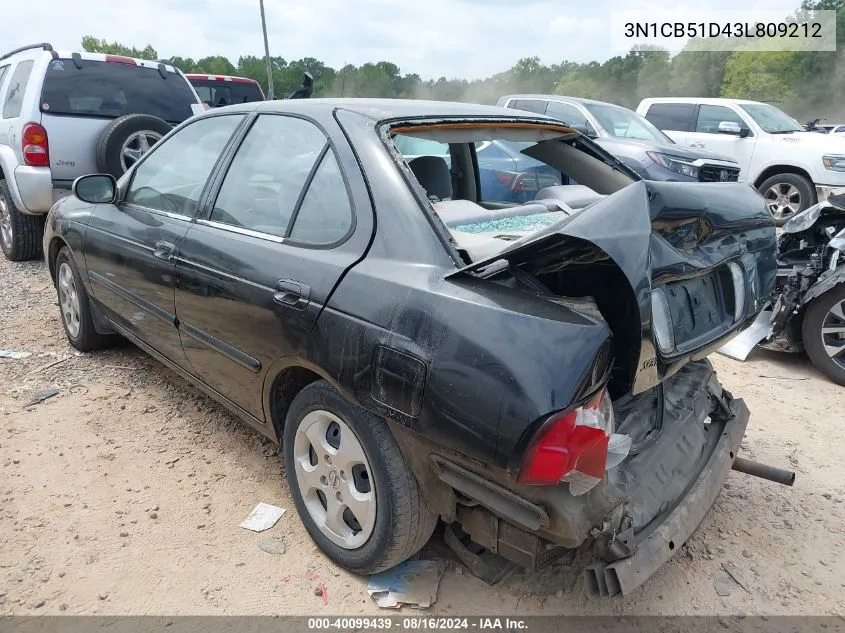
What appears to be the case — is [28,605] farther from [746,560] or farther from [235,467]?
[746,560]

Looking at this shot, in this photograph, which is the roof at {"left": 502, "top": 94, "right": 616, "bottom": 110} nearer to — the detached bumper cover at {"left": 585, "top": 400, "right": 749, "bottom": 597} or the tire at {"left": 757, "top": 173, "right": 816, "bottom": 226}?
the tire at {"left": 757, "top": 173, "right": 816, "bottom": 226}

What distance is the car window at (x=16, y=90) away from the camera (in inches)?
239

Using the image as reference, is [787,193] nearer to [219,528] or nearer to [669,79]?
[219,528]

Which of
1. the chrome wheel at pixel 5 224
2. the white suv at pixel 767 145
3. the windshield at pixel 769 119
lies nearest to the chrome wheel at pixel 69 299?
the chrome wheel at pixel 5 224

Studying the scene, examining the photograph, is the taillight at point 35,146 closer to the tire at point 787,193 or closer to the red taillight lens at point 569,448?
the red taillight lens at point 569,448

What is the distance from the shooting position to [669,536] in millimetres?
1982

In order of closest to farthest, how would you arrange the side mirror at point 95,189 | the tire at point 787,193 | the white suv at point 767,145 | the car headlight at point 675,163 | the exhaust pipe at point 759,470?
the exhaust pipe at point 759,470 → the side mirror at point 95,189 → the car headlight at point 675,163 → the white suv at point 767,145 → the tire at point 787,193

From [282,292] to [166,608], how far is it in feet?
3.87

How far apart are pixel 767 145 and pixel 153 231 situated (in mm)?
9478

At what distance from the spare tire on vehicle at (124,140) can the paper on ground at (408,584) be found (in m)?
4.72

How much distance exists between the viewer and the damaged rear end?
166 cm

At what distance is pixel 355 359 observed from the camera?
6.49 feet

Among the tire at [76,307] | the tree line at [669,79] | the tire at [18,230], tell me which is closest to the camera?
the tire at [76,307]

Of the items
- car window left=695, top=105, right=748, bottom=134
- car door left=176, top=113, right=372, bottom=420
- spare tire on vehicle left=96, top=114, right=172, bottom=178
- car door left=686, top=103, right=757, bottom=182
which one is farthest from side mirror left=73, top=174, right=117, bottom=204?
car window left=695, top=105, right=748, bottom=134
